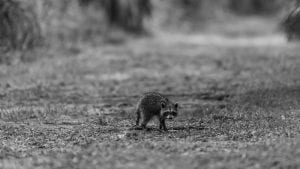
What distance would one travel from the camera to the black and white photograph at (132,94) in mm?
11445

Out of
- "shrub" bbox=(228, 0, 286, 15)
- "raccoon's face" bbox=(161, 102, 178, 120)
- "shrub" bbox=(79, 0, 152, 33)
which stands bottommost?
"raccoon's face" bbox=(161, 102, 178, 120)

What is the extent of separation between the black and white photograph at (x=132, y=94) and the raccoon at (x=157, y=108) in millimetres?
22

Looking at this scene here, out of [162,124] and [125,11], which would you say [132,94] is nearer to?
[162,124]

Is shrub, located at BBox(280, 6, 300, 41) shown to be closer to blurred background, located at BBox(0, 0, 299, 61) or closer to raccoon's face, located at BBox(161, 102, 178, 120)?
blurred background, located at BBox(0, 0, 299, 61)

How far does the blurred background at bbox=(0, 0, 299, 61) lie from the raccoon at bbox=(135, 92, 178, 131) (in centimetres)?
674

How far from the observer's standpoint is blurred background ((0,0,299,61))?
84.4 ft

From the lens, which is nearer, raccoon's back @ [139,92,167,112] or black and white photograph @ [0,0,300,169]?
black and white photograph @ [0,0,300,169]

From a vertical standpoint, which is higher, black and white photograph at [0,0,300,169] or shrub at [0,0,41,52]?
shrub at [0,0,41,52]

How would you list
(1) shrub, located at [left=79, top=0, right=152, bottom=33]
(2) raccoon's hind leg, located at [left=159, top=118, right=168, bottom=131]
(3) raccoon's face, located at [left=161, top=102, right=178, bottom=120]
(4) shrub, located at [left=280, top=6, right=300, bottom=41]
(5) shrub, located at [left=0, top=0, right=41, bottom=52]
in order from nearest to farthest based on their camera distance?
(3) raccoon's face, located at [left=161, top=102, right=178, bottom=120] → (2) raccoon's hind leg, located at [left=159, top=118, right=168, bottom=131] → (4) shrub, located at [left=280, top=6, right=300, bottom=41] → (5) shrub, located at [left=0, top=0, right=41, bottom=52] → (1) shrub, located at [left=79, top=0, right=152, bottom=33]

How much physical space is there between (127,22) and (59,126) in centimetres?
2880

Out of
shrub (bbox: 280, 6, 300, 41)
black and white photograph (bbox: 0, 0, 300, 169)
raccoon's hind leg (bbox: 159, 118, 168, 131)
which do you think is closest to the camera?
black and white photograph (bbox: 0, 0, 300, 169)

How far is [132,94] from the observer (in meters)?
21.9

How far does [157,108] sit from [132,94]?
→ 7544mm

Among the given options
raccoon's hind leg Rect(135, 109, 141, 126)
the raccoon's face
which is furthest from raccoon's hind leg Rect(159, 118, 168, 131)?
raccoon's hind leg Rect(135, 109, 141, 126)
